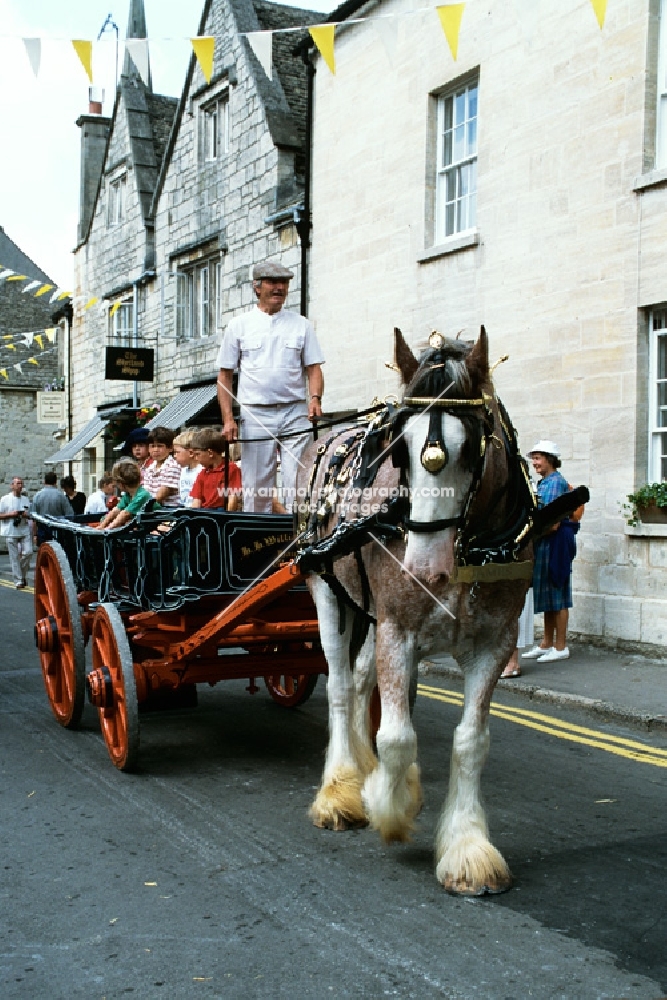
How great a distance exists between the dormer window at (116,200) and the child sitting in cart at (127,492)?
59.6 feet

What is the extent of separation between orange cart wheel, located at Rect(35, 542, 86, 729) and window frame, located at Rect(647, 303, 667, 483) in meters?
5.76

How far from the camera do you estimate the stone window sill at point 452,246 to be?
1194cm

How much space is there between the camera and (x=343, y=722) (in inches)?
194

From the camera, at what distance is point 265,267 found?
602 centimetres

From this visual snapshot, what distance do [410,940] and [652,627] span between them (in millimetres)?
6710

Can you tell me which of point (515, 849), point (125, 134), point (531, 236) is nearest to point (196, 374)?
point (125, 134)

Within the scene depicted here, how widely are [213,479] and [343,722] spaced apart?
2.01 metres

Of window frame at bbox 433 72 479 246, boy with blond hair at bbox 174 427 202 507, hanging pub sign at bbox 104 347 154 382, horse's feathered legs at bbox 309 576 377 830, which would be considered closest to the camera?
horse's feathered legs at bbox 309 576 377 830

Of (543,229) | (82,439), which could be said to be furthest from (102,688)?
(82,439)

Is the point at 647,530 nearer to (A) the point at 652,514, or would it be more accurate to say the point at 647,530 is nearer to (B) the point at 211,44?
(A) the point at 652,514

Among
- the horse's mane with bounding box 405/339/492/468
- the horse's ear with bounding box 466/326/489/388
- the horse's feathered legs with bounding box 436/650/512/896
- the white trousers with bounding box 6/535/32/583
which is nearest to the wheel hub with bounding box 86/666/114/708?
the horse's feathered legs with bounding box 436/650/512/896

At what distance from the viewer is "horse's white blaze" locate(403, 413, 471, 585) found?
3521 mm

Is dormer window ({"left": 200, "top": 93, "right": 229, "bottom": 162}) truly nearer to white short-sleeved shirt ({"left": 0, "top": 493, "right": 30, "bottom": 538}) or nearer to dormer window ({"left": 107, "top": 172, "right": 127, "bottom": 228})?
dormer window ({"left": 107, "top": 172, "right": 127, "bottom": 228})

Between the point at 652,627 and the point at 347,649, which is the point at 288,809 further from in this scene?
the point at 652,627
